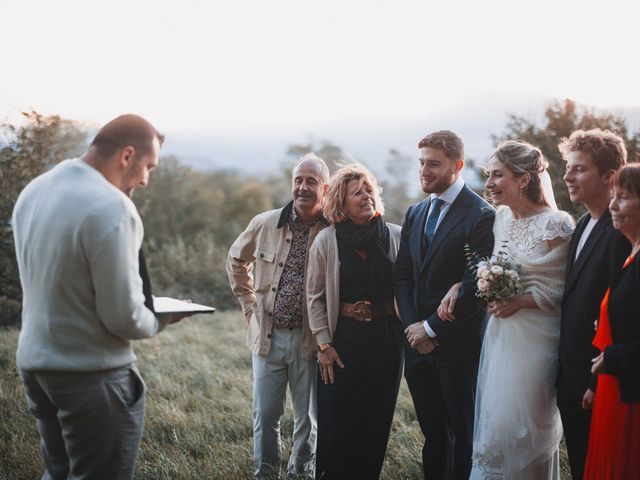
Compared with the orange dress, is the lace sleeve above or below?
above

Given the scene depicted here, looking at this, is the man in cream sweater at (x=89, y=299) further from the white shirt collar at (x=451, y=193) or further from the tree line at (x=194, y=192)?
the tree line at (x=194, y=192)

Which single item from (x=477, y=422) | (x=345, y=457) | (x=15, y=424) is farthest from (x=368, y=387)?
(x=15, y=424)

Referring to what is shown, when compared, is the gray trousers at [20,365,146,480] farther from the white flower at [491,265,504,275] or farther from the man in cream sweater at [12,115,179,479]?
the white flower at [491,265,504,275]

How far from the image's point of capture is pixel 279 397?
172 inches

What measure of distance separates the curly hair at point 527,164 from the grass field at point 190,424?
2147mm

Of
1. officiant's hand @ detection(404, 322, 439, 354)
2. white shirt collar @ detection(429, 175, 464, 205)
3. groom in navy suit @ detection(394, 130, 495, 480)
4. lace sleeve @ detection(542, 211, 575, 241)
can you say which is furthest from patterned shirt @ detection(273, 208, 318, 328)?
lace sleeve @ detection(542, 211, 575, 241)

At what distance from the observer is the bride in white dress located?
11.6 feet

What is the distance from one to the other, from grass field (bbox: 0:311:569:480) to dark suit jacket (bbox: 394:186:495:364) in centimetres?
124

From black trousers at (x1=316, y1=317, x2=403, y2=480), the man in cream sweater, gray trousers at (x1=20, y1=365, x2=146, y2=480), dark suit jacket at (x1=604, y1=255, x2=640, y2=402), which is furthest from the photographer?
black trousers at (x1=316, y1=317, x2=403, y2=480)

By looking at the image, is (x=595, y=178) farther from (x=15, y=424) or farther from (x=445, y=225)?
(x=15, y=424)

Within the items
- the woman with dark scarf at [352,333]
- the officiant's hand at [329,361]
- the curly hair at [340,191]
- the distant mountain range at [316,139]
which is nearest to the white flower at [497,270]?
the woman with dark scarf at [352,333]

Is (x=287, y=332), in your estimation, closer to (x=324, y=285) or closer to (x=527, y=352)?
(x=324, y=285)

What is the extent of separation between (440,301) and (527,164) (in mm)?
1028

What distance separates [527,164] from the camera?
3717mm
